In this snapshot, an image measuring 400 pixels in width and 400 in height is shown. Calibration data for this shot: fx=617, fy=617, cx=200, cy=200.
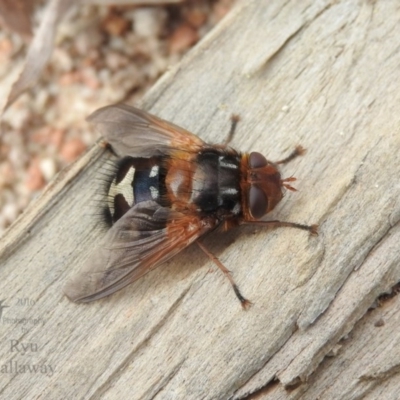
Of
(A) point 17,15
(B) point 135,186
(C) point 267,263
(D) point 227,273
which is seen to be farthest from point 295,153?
(A) point 17,15

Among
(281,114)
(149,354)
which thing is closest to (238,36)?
(281,114)

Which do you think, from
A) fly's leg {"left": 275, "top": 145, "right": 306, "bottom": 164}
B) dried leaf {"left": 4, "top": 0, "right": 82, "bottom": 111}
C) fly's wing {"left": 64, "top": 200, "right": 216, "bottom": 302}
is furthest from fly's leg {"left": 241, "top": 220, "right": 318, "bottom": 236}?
dried leaf {"left": 4, "top": 0, "right": 82, "bottom": 111}

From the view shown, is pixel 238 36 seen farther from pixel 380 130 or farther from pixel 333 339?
pixel 333 339

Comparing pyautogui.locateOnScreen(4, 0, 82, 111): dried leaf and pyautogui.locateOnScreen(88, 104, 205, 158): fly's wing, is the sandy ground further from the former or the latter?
pyautogui.locateOnScreen(88, 104, 205, 158): fly's wing

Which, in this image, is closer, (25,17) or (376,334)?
(376,334)

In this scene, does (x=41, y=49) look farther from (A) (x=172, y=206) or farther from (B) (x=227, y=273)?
(B) (x=227, y=273)

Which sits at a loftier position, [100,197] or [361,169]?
[100,197]

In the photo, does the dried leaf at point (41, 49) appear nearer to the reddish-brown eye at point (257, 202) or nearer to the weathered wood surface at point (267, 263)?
the weathered wood surface at point (267, 263)
